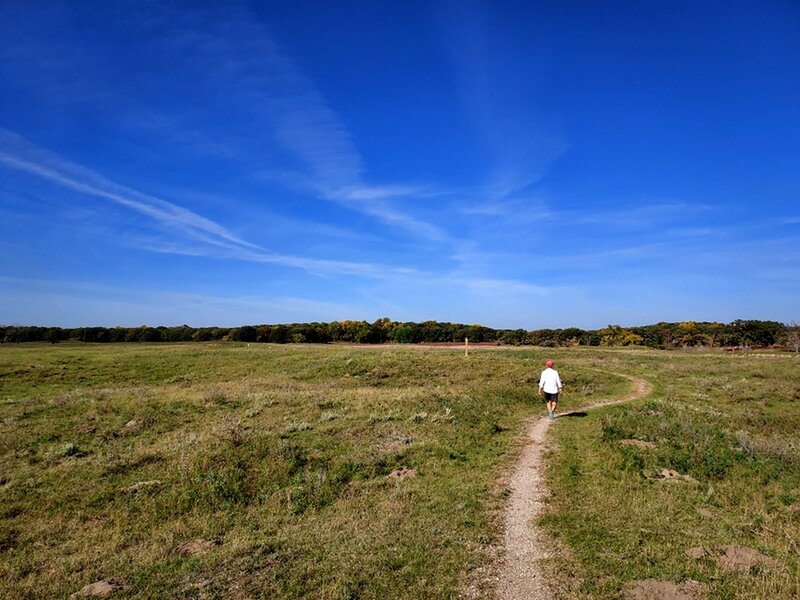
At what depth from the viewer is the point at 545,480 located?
13.1 m

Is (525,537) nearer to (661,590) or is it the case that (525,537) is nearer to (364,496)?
(661,590)

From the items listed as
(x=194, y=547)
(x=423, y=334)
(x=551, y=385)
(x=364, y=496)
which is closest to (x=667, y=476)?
(x=364, y=496)

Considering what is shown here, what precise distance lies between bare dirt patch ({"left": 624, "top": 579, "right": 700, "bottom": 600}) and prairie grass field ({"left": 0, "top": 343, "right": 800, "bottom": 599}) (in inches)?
7.7

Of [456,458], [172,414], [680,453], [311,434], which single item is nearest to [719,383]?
[680,453]

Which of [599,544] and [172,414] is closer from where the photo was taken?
[599,544]

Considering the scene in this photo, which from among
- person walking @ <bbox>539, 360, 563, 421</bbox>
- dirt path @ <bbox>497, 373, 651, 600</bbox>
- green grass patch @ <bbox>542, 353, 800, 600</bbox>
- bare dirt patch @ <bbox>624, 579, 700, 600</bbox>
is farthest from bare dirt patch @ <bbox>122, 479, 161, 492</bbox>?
person walking @ <bbox>539, 360, 563, 421</bbox>

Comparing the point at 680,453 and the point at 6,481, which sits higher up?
the point at 680,453

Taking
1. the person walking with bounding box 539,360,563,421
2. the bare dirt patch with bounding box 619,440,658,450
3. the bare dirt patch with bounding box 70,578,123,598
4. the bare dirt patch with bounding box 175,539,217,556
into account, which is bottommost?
the bare dirt patch with bounding box 175,539,217,556

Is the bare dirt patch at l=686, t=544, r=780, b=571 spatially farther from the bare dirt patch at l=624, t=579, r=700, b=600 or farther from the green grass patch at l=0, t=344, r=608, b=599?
the green grass patch at l=0, t=344, r=608, b=599

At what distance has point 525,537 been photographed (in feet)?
31.1

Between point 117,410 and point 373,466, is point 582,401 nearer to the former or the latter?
point 373,466

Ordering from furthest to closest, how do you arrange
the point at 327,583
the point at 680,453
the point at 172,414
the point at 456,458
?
the point at 172,414 → the point at 456,458 → the point at 680,453 → the point at 327,583

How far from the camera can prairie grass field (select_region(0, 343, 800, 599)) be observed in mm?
8250

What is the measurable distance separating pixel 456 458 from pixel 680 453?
671cm
